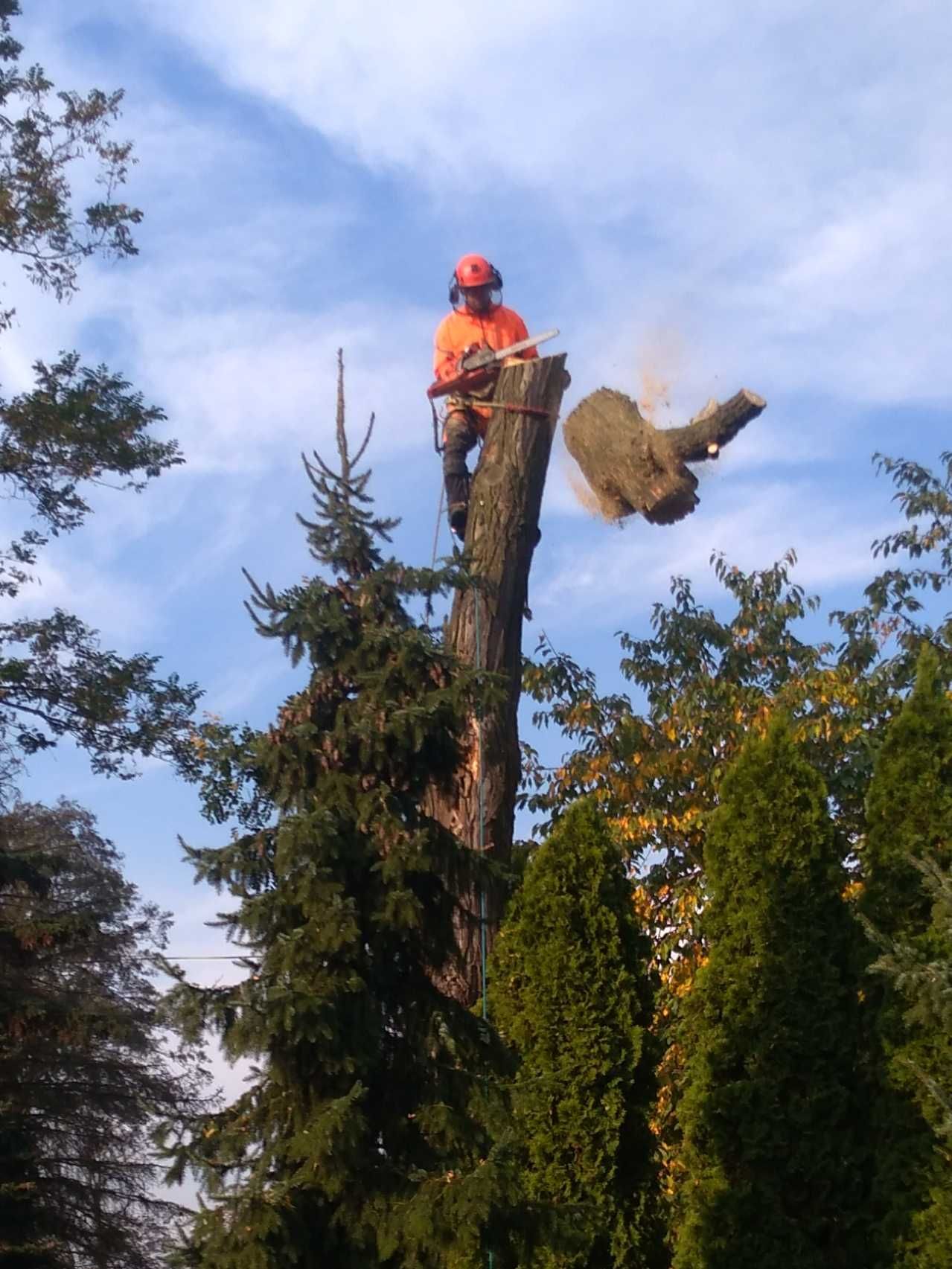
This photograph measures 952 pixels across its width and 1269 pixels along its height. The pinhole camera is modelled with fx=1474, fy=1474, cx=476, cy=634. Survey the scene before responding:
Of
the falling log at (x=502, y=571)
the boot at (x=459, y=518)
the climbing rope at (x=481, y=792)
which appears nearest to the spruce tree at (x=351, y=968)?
the climbing rope at (x=481, y=792)

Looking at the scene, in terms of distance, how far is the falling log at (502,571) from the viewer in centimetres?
869

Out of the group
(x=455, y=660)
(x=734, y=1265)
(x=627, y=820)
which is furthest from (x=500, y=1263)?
(x=627, y=820)

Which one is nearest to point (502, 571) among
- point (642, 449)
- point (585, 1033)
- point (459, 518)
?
point (459, 518)

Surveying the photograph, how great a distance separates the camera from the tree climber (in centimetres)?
950

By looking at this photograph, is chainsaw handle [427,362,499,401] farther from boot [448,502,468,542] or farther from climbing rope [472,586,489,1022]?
climbing rope [472,586,489,1022]

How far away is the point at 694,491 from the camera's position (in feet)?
28.4

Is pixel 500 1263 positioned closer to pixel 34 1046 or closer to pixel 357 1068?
pixel 357 1068

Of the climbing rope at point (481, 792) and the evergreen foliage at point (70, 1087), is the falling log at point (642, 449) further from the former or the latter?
the evergreen foliage at point (70, 1087)

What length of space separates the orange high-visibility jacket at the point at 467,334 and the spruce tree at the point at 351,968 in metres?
2.57

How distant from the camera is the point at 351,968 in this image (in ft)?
20.5

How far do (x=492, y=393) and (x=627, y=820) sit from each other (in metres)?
4.40

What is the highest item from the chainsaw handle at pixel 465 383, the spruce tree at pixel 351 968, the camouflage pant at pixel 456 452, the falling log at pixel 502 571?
the chainsaw handle at pixel 465 383

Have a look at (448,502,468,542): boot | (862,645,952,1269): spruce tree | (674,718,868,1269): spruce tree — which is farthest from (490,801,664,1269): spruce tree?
(448,502,468,542): boot

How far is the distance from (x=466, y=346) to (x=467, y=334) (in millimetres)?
80
